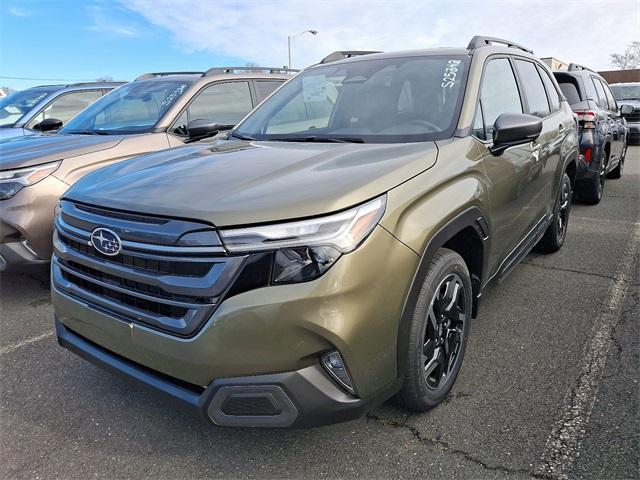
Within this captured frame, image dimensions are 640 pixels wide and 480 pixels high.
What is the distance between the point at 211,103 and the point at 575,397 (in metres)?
4.26

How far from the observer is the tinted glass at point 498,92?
293cm

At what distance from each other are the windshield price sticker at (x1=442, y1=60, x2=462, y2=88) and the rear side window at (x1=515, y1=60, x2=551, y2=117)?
3.13 ft

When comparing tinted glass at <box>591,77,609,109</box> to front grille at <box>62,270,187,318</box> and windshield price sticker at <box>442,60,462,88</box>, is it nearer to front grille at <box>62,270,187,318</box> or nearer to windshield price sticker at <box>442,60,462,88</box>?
windshield price sticker at <box>442,60,462,88</box>

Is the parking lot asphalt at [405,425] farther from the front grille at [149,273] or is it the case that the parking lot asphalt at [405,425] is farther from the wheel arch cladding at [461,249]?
the front grille at [149,273]

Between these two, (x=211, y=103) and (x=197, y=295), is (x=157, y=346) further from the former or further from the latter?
(x=211, y=103)

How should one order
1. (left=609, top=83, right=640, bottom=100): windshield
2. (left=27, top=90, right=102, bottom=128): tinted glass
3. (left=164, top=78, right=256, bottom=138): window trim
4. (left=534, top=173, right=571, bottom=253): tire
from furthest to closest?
(left=609, top=83, right=640, bottom=100): windshield → (left=27, top=90, right=102, bottom=128): tinted glass → (left=164, top=78, right=256, bottom=138): window trim → (left=534, top=173, right=571, bottom=253): tire

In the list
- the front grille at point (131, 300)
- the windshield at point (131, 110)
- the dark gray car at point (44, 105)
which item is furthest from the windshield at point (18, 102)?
the front grille at point (131, 300)

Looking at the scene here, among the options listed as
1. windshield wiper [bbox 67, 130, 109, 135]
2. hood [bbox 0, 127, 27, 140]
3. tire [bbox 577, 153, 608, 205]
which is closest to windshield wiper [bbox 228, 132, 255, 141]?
windshield wiper [bbox 67, 130, 109, 135]

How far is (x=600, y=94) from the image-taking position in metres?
7.70

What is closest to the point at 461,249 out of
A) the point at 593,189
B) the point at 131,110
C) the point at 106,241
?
the point at 106,241

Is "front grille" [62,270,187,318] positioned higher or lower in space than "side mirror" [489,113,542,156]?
lower

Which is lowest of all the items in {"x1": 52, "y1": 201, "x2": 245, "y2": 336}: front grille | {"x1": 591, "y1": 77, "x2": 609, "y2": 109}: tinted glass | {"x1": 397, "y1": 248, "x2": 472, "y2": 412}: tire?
{"x1": 397, "y1": 248, "x2": 472, "y2": 412}: tire

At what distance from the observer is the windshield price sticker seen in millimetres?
2879

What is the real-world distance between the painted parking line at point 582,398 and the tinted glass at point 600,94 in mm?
4688
